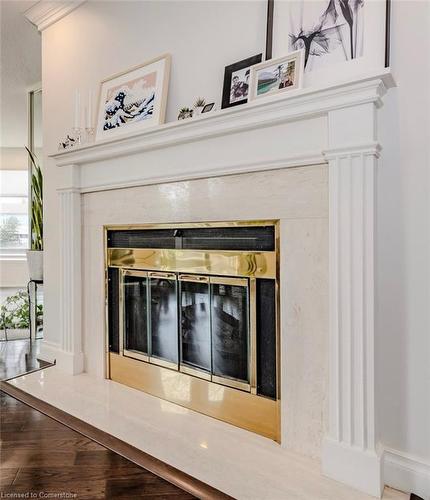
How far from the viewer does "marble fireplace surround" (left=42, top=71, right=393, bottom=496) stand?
1440mm

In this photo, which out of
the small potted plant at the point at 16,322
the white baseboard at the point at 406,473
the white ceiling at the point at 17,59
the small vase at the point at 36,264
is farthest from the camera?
the small potted plant at the point at 16,322

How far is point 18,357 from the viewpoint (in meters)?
3.00

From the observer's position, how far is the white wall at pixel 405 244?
143 cm

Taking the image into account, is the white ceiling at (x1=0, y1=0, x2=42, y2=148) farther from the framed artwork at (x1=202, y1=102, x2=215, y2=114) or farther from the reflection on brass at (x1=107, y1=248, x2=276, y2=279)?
the reflection on brass at (x1=107, y1=248, x2=276, y2=279)

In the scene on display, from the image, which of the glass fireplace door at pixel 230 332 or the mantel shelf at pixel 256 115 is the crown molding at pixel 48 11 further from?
the glass fireplace door at pixel 230 332

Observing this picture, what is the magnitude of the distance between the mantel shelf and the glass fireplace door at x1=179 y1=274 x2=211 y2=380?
74 centimetres

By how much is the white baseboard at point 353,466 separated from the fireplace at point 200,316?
10.6 inches

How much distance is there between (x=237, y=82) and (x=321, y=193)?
28.4 inches

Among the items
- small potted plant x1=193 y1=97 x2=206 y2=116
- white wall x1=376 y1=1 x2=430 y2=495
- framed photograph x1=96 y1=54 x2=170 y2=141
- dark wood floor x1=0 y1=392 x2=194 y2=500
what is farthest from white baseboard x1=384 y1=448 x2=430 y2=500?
framed photograph x1=96 y1=54 x2=170 y2=141

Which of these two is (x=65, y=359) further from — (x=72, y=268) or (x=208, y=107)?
Answer: (x=208, y=107)

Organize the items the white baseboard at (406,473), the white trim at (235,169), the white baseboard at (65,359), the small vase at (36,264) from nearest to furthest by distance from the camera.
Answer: the white baseboard at (406,473) → the white trim at (235,169) → the white baseboard at (65,359) → the small vase at (36,264)

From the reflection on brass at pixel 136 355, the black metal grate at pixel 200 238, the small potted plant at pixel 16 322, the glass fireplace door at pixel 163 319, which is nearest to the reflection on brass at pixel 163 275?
the glass fireplace door at pixel 163 319

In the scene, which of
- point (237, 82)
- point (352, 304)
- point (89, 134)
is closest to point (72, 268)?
point (89, 134)

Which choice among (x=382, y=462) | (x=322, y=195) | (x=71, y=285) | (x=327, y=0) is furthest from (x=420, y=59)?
(x=71, y=285)
